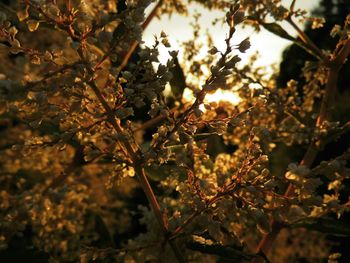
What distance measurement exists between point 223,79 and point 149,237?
1.53 metres

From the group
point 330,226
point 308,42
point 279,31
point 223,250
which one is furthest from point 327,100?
point 223,250

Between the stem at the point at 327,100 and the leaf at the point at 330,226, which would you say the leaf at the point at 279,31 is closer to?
the stem at the point at 327,100

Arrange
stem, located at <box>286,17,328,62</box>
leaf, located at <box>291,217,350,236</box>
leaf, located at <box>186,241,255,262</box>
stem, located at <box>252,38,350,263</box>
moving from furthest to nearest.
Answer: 1. stem, located at <box>286,17,328,62</box>
2. stem, located at <box>252,38,350,263</box>
3. leaf, located at <box>291,217,350,236</box>
4. leaf, located at <box>186,241,255,262</box>

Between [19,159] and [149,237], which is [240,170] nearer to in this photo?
[149,237]

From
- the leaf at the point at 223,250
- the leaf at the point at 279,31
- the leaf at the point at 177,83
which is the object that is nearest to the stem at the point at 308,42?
the leaf at the point at 279,31

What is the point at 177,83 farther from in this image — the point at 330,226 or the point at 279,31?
the point at 330,226

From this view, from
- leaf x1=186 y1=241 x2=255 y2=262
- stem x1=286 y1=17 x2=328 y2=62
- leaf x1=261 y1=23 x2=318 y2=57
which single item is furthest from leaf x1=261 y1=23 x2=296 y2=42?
leaf x1=186 y1=241 x2=255 y2=262

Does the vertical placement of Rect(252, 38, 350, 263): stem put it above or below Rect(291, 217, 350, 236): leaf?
above

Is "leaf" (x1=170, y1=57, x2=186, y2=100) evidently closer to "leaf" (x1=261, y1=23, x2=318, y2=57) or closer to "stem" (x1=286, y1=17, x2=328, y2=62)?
"leaf" (x1=261, y1=23, x2=318, y2=57)

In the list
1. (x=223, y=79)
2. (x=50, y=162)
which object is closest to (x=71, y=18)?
(x=223, y=79)

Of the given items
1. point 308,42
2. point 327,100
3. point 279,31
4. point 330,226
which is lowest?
point 330,226

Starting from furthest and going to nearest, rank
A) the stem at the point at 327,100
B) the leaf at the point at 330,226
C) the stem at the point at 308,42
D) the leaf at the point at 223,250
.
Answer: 1. the stem at the point at 308,42
2. the stem at the point at 327,100
3. the leaf at the point at 330,226
4. the leaf at the point at 223,250

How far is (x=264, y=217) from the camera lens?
6.34 feet

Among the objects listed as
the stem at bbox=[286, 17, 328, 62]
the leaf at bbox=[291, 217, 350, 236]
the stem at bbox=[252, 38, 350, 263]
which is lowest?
the leaf at bbox=[291, 217, 350, 236]
